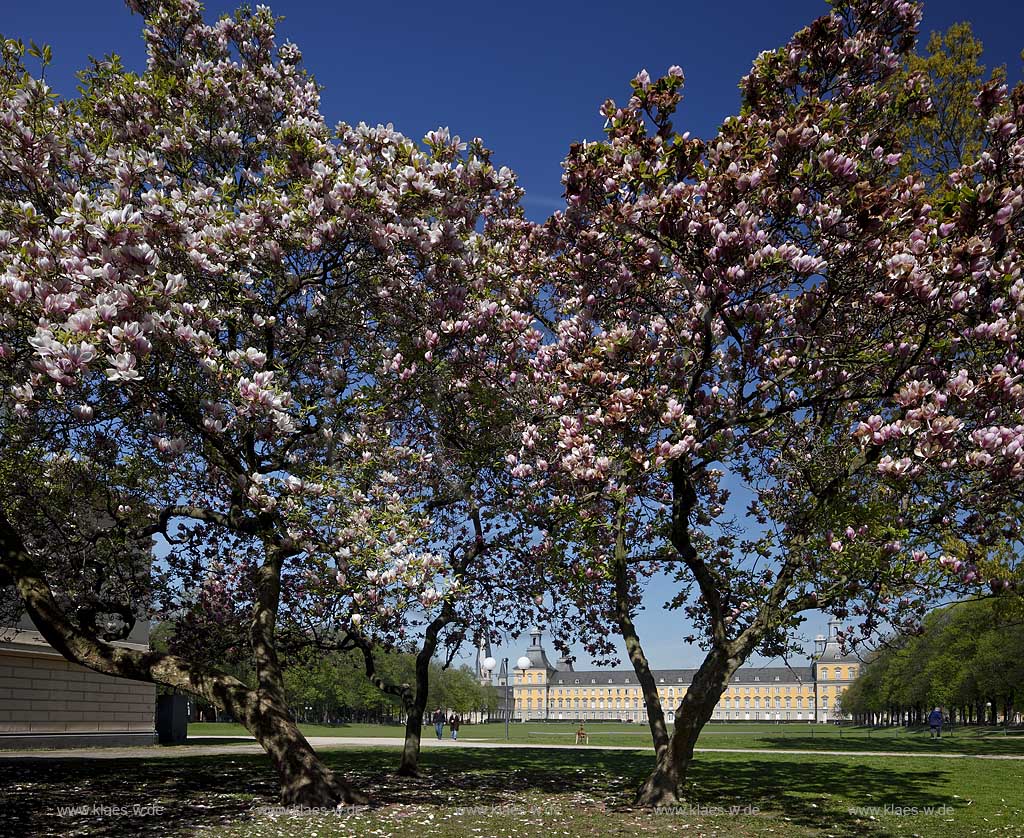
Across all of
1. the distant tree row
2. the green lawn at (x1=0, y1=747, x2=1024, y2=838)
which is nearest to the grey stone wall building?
the green lawn at (x1=0, y1=747, x2=1024, y2=838)

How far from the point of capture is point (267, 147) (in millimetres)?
15609

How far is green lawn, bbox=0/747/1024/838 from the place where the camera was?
11.9m

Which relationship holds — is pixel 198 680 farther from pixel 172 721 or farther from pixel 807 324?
pixel 172 721

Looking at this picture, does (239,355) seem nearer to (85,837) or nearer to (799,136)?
(85,837)

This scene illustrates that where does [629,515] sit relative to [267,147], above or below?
below

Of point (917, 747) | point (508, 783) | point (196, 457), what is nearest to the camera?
point (196, 457)

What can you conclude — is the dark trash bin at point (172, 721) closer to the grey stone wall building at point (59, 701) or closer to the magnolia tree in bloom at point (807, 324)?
the grey stone wall building at point (59, 701)

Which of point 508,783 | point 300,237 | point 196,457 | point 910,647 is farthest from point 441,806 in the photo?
point 910,647

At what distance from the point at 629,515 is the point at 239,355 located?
7.74m

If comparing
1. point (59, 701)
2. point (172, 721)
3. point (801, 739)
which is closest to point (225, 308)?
point (59, 701)

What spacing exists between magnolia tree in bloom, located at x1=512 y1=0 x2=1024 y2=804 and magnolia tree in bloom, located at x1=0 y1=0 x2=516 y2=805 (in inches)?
107

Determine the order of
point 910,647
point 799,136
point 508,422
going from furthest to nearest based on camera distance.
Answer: point 910,647 → point 508,422 → point 799,136

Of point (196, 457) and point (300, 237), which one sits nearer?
point (300, 237)

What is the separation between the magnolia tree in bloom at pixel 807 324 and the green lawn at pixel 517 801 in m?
2.47
